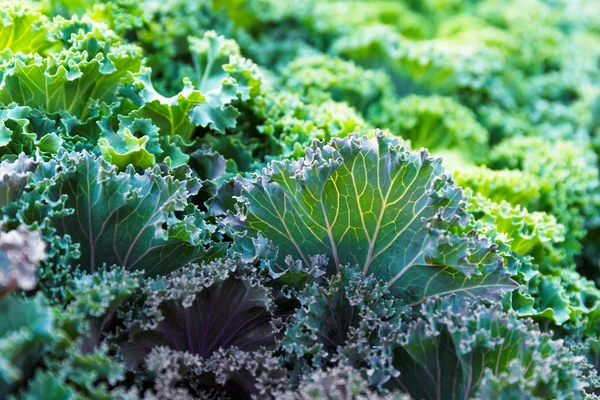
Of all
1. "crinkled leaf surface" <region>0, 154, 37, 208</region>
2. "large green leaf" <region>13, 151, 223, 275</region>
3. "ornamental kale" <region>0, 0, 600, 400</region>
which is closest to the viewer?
"ornamental kale" <region>0, 0, 600, 400</region>

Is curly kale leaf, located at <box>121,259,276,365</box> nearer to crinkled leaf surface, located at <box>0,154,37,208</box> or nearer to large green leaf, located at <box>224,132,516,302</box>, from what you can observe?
large green leaf, located at <box>224,132,516,302</box>

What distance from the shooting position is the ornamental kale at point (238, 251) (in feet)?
6.89

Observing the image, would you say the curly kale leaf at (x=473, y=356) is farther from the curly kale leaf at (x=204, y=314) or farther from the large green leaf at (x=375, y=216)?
the curly kale leaf at (x=204, y=314)

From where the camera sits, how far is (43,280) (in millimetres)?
2209

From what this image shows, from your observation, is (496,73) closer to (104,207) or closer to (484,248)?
(484,248)

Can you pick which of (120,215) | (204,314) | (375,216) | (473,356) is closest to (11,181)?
(120,215)

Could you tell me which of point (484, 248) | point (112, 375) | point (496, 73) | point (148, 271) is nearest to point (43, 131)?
point (148, 271)

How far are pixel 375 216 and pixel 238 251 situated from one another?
62cm

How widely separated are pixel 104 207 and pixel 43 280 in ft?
1.30

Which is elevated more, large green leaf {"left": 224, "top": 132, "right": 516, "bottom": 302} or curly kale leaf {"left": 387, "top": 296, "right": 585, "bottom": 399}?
large green leaf {"left": 224, "top": 132, "right": 516, "bottom": 302}

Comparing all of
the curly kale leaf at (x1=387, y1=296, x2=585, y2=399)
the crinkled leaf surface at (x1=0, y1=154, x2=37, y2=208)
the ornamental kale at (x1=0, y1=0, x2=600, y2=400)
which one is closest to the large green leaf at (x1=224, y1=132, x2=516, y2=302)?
the ornamental kale at (x1=0, y1=0, x2=600, y2=400)

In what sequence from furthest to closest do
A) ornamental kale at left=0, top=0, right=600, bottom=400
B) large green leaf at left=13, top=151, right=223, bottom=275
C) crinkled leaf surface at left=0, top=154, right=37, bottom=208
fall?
large green leaf at left=13, top=151, right=223, bottom=275 → crinkled leaf surface at left=0, top=154, right=37, bottom=208 → ornamental kale at left=0, top=0, right=600, bottom=400

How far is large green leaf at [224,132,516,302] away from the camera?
250 cm

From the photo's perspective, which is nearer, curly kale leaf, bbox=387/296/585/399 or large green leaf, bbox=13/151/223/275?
curly kale leaf, bbox=387/296/585/399
